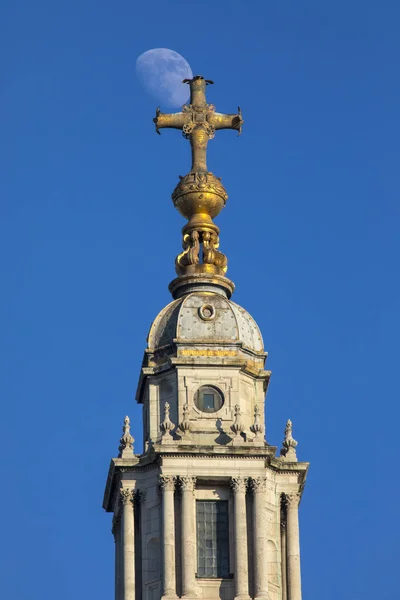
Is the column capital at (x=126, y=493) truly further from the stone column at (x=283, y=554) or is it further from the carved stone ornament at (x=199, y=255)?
the carved stone ornament at (x=199, y=255)

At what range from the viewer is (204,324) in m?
95.6

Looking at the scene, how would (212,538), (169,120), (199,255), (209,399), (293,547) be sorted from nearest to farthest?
(212,538) → (293,547) → (209,399) → (199,255) → (169,120)

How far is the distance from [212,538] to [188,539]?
52.2 inches

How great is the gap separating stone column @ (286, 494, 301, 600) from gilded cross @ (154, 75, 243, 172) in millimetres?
15671

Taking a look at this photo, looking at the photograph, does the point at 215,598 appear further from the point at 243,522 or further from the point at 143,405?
the point at 143,405

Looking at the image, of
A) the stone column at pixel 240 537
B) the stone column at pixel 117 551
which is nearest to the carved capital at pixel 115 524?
the stone column at pixel 117 551

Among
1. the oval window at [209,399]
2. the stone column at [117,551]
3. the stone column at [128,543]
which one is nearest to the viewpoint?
the stone column at [128,543]

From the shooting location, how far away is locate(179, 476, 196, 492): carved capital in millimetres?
91300

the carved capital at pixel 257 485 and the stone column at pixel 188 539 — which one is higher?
the carved capital at pixel 257 485

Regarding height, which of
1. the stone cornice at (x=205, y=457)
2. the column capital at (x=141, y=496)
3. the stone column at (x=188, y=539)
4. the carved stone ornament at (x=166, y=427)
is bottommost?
the stone column at (x=188, y=539)

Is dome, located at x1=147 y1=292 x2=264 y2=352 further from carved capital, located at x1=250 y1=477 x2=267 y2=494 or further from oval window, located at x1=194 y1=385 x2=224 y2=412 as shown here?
carved capital, located at x1=250 y1=477 x2=267 y2=494

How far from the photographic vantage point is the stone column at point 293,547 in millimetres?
91562

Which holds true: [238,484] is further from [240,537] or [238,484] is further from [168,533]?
[168,533]

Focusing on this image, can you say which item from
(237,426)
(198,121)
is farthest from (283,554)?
(198,121)
